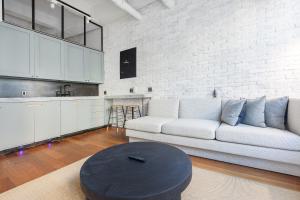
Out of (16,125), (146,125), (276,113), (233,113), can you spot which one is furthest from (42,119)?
(276,113)

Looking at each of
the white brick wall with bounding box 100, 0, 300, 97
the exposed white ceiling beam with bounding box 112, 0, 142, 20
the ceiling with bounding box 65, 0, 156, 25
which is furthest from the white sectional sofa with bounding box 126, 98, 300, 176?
the ceiling with bounding box 65, 0, 156, 25

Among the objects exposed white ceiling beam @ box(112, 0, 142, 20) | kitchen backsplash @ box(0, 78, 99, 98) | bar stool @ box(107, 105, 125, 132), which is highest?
exposed white ceiling beam @ box(112, 0, 142, 20)

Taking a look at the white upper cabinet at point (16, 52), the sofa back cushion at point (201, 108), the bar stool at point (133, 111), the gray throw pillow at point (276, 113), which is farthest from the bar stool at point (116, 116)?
the gray throw pillow at point (276, 113)

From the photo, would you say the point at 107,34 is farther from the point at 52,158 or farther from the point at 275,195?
the point at 275,195

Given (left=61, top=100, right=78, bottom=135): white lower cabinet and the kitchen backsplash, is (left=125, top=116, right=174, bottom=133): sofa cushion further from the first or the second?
the kitchen backsplash

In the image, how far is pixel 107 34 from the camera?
4.33 metres

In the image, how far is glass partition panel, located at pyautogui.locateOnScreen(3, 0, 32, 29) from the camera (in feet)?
9.27

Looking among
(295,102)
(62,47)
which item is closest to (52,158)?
(62,47)

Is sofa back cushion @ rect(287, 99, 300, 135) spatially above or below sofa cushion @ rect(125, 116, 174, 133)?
above

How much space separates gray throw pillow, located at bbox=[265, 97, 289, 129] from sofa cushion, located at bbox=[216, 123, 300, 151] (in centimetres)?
18

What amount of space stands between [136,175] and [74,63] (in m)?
3.53

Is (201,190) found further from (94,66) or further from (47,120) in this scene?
(94,66)

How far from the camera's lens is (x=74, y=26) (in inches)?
162

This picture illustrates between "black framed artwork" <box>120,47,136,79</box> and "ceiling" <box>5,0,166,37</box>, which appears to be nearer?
"ceiling" <box>5,0,166,37</box>
